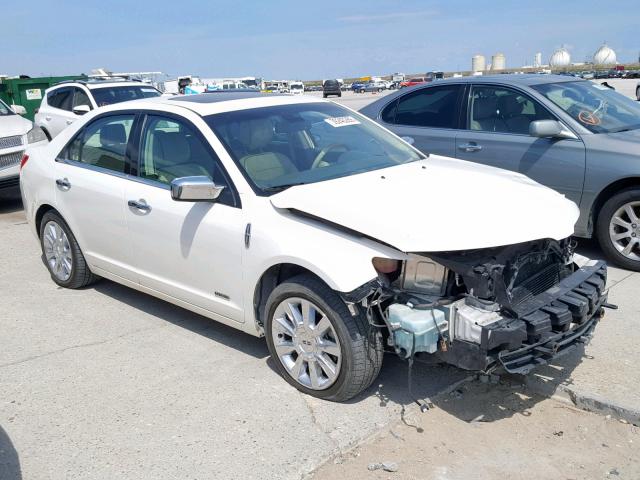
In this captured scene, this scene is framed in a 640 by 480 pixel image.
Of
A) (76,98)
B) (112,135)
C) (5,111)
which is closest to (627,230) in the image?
(112,135)

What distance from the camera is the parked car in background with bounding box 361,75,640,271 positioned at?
5.89m

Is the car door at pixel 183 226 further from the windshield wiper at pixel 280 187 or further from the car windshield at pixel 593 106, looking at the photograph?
the car windshield at pixel 593 106

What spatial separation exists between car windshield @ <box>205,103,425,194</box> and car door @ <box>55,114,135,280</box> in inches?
41.8

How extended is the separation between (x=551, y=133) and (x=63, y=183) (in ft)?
14.4

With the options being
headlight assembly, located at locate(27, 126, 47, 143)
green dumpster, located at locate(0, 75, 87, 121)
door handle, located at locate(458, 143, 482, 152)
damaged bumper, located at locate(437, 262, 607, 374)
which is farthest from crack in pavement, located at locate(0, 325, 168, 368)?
green dumpster, located at locate(0, 75, 87, 121)

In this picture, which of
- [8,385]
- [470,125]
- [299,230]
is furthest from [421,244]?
[470,125]

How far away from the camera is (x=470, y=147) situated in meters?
6.73

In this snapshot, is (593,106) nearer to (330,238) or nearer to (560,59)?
(330,238)

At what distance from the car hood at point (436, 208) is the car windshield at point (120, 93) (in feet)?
33.3

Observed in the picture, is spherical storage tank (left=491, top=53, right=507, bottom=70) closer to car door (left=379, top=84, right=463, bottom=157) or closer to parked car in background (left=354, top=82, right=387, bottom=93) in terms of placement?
parked car in background (left=354, top=82, right=387, bottom=93)

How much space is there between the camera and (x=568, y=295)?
3705mm

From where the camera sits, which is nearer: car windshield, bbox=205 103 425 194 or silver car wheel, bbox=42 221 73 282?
car windshield, bbox=205 103 425 194

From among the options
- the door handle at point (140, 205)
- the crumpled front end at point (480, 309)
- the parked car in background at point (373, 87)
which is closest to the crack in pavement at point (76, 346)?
the door handle at point (140, 205)

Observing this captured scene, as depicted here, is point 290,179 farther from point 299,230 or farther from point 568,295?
point 568,295
